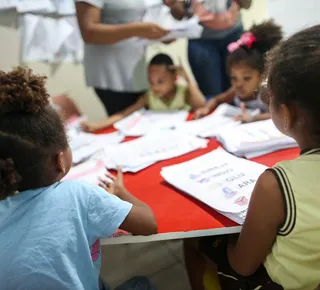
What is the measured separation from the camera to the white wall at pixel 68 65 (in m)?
2.41

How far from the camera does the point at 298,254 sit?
2.46 ft

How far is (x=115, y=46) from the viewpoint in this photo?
1.81m

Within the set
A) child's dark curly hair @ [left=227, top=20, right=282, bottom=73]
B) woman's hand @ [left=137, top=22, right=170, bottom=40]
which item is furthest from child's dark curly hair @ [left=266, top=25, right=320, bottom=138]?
woman's hand @ [left=137, top=22, right=170, bottom=40]

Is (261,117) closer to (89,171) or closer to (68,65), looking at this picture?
(89,171)

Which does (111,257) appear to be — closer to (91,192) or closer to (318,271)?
(91,192)

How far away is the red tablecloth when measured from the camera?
881mm

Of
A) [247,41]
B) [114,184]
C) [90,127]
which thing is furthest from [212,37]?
[114,184]

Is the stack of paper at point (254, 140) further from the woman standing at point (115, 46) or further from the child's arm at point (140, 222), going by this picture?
the woman standing at point (115, 46)

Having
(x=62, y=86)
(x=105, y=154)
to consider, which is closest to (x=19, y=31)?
(x=62, y=86)

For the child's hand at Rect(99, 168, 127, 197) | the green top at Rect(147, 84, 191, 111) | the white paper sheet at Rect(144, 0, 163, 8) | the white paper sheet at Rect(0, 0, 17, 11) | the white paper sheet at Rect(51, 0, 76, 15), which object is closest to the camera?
the child's hand at Rect(99, 168, 127, 197)

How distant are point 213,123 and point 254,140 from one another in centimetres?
37

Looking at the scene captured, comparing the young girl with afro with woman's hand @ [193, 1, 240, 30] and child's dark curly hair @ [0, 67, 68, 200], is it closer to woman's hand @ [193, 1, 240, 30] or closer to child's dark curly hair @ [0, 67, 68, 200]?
child's dark curly hair @ [0, 67, 68, 200]

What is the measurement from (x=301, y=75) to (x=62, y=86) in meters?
2.24

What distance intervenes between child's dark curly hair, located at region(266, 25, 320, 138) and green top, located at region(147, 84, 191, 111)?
1.20 meters
